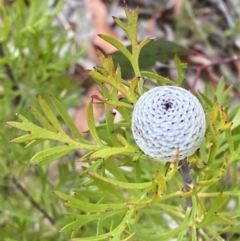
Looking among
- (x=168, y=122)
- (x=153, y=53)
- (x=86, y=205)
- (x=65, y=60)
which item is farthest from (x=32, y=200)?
(x=168, y=122)

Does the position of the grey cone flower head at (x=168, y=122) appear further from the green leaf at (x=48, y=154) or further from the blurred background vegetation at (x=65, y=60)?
the blurred background vegetation at (x=65, y=60)

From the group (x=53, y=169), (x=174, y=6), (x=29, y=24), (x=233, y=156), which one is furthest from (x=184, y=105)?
(x=174, y=6)

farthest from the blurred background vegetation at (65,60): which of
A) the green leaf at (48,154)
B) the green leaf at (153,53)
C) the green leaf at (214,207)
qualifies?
the green leaf at (214,207)

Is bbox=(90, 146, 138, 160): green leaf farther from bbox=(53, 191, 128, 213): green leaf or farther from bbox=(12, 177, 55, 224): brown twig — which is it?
bbox=(12, 177, 55, 224): brown twig

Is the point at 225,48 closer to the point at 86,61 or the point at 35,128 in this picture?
the point at 86,61

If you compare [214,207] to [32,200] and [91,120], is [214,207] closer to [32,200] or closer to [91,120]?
[91,120]

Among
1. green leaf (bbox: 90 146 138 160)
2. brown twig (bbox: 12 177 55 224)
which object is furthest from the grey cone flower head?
brown twig (bbox: 12 177 55 224)
